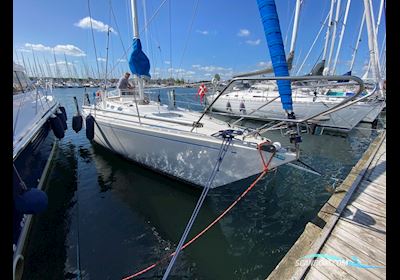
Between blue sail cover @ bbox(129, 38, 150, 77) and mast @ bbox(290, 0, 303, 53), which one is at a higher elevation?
mast @ bbox(290, 0, 303, 53)

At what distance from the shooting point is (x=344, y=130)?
1155cm

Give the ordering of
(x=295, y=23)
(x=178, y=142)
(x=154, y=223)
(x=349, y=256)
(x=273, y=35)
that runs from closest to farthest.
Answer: (x=349, y=256) < (x=273, y=35) < (x=154, y=223) < (x=178, y=142) < (x=295, y=23)

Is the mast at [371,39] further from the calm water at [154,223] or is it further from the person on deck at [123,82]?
the person on deck at [123,82]

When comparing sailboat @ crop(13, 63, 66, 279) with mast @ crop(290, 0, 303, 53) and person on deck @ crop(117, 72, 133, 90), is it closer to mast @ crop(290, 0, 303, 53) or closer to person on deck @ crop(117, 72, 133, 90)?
person on deck @ crop(117, 72, 133, 90)

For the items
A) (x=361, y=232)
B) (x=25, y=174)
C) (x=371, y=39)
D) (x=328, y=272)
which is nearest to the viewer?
(x=328, y=272)

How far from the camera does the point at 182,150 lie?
457 centimetres

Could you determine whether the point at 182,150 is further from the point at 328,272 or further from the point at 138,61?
the point at 328,272

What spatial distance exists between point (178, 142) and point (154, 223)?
5.42 ft

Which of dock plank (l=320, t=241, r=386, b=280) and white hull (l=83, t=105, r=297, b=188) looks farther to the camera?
white hull (l=83, t=105, r=297, b=188)

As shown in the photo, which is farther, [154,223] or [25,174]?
[154,223]

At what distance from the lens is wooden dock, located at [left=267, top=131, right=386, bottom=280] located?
7.26 feet

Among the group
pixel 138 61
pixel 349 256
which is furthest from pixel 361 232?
pixel 138 61

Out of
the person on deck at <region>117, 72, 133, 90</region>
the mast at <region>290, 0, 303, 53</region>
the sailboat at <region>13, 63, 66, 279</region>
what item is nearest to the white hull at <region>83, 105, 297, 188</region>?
the sailboat at <region>13, 63, 66, 279</region>

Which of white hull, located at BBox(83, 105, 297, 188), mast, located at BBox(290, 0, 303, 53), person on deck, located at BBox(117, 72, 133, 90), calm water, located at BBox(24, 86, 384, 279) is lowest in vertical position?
calm water, located at BBox(24, 86, 384, 279)
